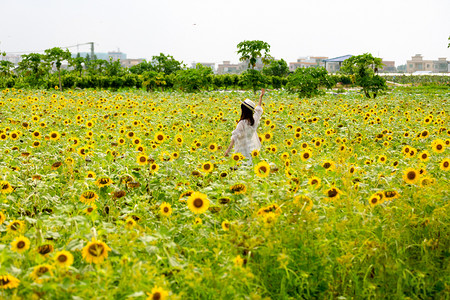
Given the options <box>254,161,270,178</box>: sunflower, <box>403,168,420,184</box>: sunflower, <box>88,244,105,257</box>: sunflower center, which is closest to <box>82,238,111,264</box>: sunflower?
<box>88,244,105,257</box>: sunflower center

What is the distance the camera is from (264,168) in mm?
2910

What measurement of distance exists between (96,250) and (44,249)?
0.35 meters

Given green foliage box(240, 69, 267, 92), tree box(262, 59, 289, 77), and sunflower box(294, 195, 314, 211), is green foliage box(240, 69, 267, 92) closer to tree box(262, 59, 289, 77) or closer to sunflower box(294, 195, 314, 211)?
sunflower box(294, 195, 314, 211)

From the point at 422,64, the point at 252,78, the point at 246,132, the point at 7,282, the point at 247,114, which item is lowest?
the point at 7,282

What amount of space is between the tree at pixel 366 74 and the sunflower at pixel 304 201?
12.3m

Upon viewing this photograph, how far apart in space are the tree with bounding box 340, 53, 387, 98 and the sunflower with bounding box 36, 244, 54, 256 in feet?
43.5

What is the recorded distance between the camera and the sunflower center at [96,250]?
1814mm

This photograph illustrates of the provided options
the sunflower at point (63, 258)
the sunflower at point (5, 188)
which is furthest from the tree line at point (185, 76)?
the sunflower at point (63, 258)

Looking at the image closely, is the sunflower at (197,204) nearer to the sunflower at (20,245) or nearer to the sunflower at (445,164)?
the sunflower at (20,245)

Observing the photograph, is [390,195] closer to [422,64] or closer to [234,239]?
[234,239]

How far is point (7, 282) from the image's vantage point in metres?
1.76

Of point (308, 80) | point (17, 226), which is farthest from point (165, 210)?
point (308, 80)

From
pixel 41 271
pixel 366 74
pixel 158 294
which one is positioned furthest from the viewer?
pixel 366 74

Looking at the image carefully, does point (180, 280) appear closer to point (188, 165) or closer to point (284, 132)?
point (188, 165)
